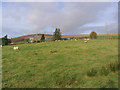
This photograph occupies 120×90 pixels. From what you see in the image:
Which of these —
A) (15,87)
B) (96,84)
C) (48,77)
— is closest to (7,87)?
(15,87)

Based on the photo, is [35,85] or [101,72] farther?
[101,72]

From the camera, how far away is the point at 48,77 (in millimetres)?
5363

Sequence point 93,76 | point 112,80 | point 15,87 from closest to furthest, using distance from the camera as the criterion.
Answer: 1. point 15,87
2. point 112,80
3. point 93,76

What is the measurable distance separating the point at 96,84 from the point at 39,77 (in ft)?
9.66

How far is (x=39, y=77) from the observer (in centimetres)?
540

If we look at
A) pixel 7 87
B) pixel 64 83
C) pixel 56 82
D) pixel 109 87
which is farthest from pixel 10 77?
pixel 109 87

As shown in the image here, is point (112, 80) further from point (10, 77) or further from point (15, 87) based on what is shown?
point (10, 77)

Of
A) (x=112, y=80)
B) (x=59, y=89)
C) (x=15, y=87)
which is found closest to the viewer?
(x=59, y=89)

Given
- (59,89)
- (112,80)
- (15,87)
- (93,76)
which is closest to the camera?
(59,89)

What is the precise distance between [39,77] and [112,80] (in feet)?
12.3

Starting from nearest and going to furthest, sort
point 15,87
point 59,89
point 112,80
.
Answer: point 59,89 → point 15,87 → point 112,80

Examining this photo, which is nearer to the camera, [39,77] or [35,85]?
[35,85]

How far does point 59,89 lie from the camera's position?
4219 mm

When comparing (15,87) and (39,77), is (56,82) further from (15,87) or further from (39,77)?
(15,87)
